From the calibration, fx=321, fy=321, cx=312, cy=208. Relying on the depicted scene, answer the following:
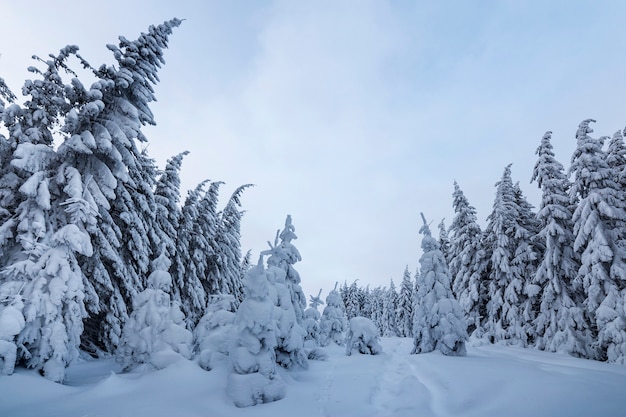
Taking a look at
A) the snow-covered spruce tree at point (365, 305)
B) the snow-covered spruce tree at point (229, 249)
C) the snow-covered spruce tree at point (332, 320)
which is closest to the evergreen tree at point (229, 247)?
the snow-covered spruce tree at point (229, 249)

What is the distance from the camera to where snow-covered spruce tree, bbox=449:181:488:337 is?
28000 mm

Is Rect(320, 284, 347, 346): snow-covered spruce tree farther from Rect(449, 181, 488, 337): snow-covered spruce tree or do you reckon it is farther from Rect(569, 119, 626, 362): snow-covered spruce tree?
Rect(569, 119, 626, 362): snow-covered spruce tree

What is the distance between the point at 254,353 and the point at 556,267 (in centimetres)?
2029

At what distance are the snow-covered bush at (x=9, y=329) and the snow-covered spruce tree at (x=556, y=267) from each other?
24.0 metres

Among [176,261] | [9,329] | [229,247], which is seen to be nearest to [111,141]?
[9,329]

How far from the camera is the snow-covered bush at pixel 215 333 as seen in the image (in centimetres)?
1139

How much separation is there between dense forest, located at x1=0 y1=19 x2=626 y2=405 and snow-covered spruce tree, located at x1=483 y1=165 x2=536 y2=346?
11 centimetres

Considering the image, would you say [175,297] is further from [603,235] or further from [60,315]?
[603,235]

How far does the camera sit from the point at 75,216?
11.0 meters

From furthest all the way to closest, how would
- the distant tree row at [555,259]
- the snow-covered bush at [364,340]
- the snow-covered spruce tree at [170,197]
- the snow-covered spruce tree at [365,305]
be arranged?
the snow-covered spruce tree at [365,305] → the snow-covered spruce tree at [170,197] → the snow-covered bush at [364,340] → the distant tree row at [555,259]

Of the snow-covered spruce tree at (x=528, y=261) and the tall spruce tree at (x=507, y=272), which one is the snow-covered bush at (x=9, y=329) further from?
the tall spruce tree at (x=507, y=272)

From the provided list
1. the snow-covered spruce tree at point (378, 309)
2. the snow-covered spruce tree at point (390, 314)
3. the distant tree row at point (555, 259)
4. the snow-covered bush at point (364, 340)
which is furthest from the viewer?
the snow-covered spruce tree at point (378, 309)

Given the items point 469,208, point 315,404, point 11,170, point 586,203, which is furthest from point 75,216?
point 469,208

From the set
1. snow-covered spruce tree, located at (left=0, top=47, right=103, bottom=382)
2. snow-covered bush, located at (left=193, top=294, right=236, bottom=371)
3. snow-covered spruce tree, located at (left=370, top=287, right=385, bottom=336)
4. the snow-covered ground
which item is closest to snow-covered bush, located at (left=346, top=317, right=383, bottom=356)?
the snow-covered ground
